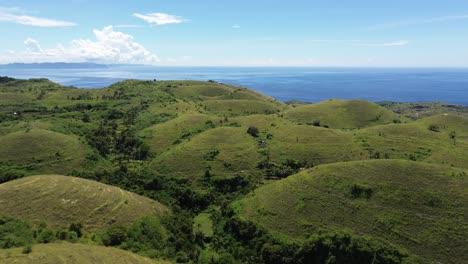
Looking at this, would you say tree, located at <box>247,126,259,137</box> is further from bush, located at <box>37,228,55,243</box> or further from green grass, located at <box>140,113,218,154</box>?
bush, located at <box>37,228,55,243</box>

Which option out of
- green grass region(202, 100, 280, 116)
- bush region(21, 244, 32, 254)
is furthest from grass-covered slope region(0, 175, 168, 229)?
green grass region(202, 100, 280, 116)

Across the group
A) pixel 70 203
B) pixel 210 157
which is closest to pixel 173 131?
pixel 210 157

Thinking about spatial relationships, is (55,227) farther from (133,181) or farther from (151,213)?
(133,181)

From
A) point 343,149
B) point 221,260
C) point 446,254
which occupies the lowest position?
point 221,260

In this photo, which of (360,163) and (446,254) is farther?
(360,163)

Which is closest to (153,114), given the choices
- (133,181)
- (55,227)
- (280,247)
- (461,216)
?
(133,181)

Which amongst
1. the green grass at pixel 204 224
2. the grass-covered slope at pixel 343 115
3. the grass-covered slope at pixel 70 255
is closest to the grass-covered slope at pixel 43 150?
the green grass at pixel 204 224

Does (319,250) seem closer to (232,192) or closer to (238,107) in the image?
(232,192)
